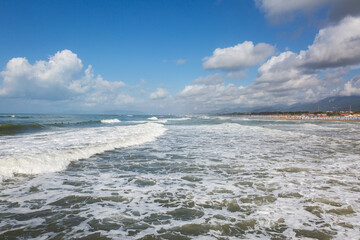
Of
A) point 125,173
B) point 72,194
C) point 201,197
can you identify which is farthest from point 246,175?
point 72,194

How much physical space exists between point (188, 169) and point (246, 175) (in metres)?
2.27

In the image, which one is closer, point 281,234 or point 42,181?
point 281,234

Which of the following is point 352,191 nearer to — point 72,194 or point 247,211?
point 247,211

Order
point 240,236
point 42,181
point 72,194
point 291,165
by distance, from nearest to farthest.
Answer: point 240,236 < point 72,194 < point 42,181 < point 291,165

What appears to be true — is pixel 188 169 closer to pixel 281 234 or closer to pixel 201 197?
pixel 201 197

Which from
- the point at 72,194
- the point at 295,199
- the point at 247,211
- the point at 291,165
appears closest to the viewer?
the point at 247,211

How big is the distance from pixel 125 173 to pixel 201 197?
3519 mm

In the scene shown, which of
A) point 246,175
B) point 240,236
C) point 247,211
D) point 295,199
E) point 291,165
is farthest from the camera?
point 291,165

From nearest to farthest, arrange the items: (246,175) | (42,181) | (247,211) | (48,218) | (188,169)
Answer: (48,218) → (247,211) → (42,181) → (246,175) → (188,169)

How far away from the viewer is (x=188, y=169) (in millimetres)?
8133

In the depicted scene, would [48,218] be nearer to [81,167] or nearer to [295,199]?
[81,167]

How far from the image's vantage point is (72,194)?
18.1ft

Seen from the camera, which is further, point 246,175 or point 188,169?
point 188,169

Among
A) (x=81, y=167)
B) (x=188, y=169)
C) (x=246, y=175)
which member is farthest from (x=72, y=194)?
(x=246, y=175)
